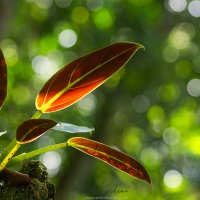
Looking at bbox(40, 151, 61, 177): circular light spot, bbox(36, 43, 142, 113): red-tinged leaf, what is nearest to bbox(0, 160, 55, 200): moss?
bbox(36, 43, 142, 113): red-tinged leaf

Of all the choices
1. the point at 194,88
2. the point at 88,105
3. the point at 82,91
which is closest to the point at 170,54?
the point at 194,88

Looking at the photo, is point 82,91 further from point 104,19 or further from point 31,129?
point 104,19

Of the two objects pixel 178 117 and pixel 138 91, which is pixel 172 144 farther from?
pixel 138 91

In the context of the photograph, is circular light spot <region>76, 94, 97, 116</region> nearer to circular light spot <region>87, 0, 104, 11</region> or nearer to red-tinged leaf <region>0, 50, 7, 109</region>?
circular light spot <region>87, 0, 104, 11</region>

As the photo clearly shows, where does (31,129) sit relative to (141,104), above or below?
below

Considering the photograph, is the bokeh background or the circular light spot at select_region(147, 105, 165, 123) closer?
the bokeh background

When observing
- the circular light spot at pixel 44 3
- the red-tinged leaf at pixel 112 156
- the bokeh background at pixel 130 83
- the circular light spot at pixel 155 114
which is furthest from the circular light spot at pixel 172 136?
the red-tinged leaf at pixel 112 156
